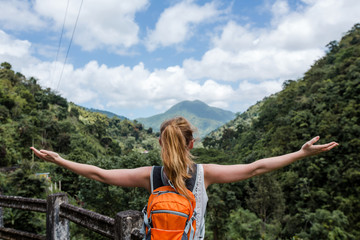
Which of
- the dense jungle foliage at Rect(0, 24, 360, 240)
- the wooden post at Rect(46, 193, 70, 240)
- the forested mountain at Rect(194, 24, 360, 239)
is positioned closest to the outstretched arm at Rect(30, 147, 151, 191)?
the wooden post at Rect(46, 193, 70, 240)

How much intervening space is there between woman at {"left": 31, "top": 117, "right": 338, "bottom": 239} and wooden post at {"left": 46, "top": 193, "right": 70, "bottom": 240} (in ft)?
3.53

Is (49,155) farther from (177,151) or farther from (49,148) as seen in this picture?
(49,148)

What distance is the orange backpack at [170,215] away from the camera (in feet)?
4.00

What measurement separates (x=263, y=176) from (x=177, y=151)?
858 inches

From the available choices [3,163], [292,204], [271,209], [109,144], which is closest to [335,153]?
[292,204]

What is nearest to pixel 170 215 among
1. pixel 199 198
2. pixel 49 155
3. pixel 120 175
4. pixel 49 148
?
pixel 199 198

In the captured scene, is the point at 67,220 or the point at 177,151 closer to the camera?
the point at 177,151

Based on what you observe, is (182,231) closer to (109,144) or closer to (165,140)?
(165,140)

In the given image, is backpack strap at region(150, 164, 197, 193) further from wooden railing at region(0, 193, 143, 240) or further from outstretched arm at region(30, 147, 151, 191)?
wooden railing at region(0, 193, 143, 240)

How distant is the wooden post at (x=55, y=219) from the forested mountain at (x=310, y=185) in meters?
15.3

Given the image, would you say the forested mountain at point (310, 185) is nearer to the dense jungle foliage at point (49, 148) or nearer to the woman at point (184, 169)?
the dense jungle foliage at point (49, 148)

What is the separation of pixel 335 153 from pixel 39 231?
27450 millimetres

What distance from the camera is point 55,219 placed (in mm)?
2414

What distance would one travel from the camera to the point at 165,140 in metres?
1.38
